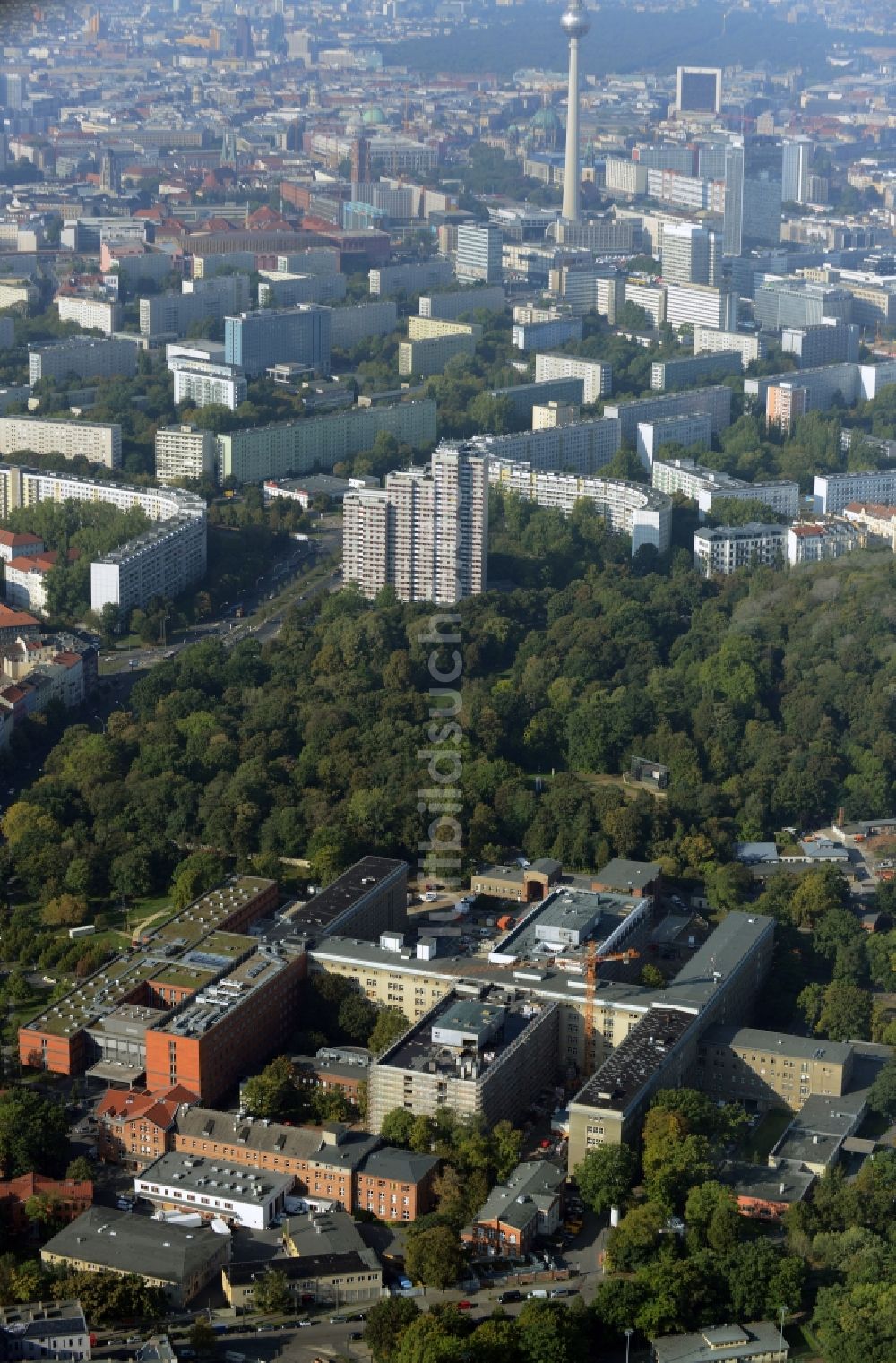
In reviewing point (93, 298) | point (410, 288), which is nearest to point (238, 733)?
point (93, 298)

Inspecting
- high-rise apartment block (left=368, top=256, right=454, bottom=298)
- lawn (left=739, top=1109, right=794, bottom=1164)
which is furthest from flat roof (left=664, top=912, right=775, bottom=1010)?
high-rise apartment block (left=368, top=256, right=454, bottom=298)

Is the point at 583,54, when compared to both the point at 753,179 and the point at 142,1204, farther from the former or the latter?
the point at 142,1204

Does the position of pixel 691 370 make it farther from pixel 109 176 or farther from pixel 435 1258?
pixel 435 1258

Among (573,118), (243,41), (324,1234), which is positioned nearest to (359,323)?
(573,118)

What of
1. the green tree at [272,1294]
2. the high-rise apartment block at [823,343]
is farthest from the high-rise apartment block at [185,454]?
the green tree at [272,1294]

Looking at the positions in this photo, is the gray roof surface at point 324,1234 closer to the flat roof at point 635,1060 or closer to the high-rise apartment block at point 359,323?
the flat roof at point 635,1060

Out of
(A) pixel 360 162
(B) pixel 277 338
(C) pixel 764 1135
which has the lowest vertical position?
(C) pixel 764 1135

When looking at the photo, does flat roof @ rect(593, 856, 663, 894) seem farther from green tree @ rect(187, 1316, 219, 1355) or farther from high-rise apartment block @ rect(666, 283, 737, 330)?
high-rise apartment block @ rect(666, 283, 737, 330)
